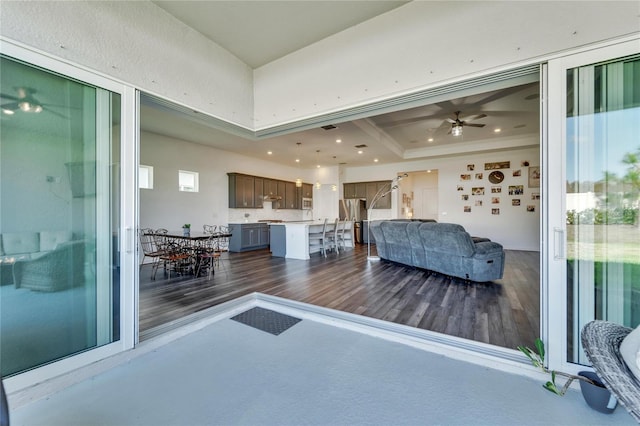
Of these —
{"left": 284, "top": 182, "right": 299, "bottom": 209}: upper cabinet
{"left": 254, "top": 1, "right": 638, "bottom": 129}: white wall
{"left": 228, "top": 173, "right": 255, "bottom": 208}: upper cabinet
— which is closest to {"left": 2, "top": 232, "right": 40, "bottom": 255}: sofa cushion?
{"left": 254, "top": 1, "right": 638, "bottom": 129}: white wall

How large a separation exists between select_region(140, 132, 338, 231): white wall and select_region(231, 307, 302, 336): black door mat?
432cm

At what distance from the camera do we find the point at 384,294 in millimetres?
3730

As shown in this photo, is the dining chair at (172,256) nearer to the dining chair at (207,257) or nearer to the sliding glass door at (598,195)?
the dining chair at (207,257)

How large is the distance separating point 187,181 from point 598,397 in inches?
306

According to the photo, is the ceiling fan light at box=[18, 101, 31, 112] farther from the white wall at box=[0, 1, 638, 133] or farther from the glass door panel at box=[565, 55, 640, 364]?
the glass door panel at box=[565, 55, 640, 364]

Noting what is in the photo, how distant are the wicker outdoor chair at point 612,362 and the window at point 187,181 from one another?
749cm

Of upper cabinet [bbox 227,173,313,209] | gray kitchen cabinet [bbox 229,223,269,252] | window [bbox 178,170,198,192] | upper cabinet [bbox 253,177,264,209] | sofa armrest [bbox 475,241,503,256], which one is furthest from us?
upper cabinet [bbox 253,177,264,209]

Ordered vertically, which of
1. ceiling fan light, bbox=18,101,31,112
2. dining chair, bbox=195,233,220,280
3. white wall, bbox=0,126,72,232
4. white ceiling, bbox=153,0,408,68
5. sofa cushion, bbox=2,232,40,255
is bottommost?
dining chair, bbox=195,233,220,280

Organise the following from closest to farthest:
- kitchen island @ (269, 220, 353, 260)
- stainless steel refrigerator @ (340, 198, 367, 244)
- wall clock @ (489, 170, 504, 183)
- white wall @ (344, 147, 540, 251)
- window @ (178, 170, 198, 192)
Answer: kitchen island @ (269, 220, 353, 260) → window @ (178, 170, 198, 192) → white wall @ (344, 147, 540, 251) → wall clock @ (489, 170, 504, 183) → stainless steel refrigerator @ (340, 198, 367, 244)

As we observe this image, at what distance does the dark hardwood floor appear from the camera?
2763mm

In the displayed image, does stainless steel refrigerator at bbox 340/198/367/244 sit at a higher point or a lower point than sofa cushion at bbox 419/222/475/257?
higher

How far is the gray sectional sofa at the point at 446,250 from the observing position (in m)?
4.21

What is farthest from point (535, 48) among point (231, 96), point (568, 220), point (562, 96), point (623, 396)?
point (231, 96)

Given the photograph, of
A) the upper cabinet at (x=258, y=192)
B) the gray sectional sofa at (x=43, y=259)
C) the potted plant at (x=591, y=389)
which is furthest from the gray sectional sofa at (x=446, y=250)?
the gray sectional sofa at (x=43, y=259)
